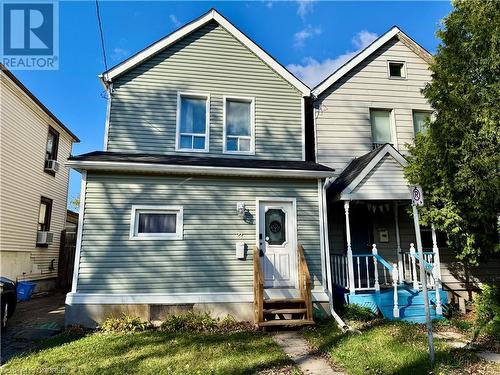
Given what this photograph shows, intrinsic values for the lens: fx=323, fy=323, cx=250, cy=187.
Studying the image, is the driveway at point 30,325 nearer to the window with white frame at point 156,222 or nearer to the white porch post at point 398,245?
the window with white frame at point 156,222

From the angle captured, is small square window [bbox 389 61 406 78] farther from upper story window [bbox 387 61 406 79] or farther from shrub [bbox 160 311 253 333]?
shrub [bbox 160 311 253 333]

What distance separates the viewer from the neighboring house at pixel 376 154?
7.93 m

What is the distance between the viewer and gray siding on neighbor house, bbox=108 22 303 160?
27.2 ft

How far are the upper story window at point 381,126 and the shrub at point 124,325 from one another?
7837 millimetres

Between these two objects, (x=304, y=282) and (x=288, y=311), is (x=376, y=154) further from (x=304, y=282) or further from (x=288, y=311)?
(x=288, y=311)

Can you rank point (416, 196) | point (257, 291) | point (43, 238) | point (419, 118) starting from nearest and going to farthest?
point (416, 196), point (257, 291), point (419, 118), point (43, 238)

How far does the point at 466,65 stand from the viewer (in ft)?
22.7

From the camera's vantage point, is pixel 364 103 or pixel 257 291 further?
pixel 364 103

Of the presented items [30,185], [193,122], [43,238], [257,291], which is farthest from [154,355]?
[30,185]

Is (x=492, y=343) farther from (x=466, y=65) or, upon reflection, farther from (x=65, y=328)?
(x=65, y=328)

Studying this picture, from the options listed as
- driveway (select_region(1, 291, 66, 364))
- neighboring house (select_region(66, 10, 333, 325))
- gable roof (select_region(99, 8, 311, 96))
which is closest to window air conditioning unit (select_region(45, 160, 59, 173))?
driveway (select_region(1, 291, 66, 364))

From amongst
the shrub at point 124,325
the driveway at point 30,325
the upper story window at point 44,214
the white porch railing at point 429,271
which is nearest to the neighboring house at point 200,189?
the shrub at point 124,325

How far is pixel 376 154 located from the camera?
787 centimetres

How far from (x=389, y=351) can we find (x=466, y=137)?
14.9ft
